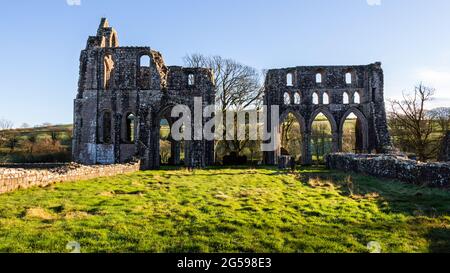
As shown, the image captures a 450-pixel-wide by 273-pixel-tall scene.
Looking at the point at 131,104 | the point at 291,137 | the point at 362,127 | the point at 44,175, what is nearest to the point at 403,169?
the point at 44,175

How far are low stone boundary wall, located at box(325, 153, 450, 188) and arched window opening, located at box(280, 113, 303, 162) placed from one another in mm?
16578

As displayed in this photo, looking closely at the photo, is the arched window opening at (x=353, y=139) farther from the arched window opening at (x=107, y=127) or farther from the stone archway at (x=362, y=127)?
the arched window opening at (x=107, y=127)

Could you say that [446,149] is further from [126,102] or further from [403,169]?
[126,102]

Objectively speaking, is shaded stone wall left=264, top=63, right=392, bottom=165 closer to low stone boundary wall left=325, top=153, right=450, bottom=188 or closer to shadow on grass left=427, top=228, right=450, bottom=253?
low stone boundary wall left=325, top=153, right=450, bottom=188

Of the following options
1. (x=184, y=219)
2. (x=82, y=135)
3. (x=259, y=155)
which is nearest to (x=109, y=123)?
(x=82, y=135)

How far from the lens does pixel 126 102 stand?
26.8 meters

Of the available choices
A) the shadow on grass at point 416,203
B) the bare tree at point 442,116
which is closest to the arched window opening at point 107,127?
the shadow on grass at point 416,203

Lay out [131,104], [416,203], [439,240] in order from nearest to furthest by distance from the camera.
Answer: [439,240] → [416,203] → [131,104]


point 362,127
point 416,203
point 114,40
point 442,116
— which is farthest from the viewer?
point 442,116

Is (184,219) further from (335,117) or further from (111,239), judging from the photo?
(335,117)

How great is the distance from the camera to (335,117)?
3106 cm

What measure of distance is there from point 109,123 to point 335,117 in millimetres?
19496

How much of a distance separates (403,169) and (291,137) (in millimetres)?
26893
